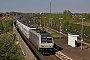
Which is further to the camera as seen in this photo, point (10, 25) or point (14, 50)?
point (10, 25)

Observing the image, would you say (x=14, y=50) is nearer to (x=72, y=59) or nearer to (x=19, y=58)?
(x=19, y=58)

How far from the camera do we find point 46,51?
113 feet

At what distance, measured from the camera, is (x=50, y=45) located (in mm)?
33812

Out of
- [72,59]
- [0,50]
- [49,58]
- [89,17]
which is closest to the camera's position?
[0,50]

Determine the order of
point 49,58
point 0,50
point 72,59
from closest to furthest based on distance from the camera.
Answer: point 0,50 → point 72,59 → point 49,58

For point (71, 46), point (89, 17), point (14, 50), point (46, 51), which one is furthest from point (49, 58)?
point (89, 17)

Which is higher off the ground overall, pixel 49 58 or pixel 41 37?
pixel 41 37

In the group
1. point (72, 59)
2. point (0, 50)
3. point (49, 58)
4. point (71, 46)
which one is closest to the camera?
point (0, 50)

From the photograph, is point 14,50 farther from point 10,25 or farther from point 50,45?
point 10,25

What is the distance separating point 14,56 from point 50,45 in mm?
8539

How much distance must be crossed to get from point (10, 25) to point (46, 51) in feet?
283

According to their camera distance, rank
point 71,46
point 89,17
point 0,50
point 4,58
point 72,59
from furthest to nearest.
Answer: point 89,17, point 71,46, point 72,59, point 0,50, point 4,58

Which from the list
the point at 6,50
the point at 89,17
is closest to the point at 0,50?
the point at 6,50

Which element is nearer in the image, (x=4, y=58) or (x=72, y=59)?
(x=4, y=58)
